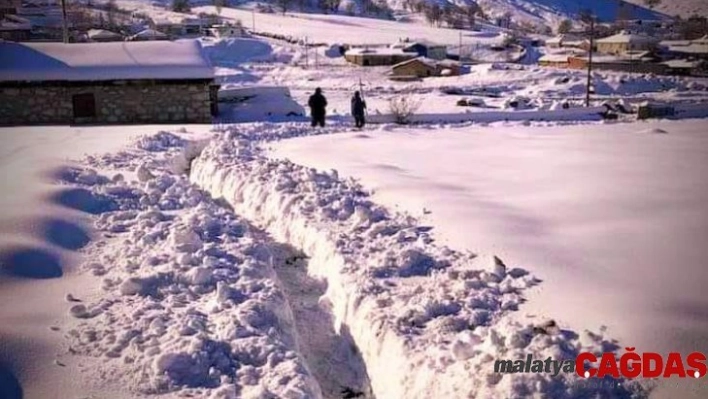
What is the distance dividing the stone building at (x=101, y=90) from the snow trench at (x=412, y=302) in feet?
39.9

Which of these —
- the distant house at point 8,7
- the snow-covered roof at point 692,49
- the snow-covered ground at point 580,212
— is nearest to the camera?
the snow-covered ground at point 580,212

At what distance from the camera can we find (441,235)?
6.84 meters

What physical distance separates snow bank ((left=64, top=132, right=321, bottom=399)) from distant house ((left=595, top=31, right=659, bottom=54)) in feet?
238

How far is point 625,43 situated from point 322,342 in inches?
3036

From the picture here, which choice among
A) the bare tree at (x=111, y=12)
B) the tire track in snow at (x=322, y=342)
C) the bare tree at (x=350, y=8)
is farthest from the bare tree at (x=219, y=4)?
the tire track in snow at (x=322, y=342)

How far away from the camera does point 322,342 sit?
5859 mm

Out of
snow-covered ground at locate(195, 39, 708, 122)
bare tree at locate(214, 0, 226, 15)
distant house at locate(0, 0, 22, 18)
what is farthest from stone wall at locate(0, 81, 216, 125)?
bare tree at locate(214, 0, 226, 15)

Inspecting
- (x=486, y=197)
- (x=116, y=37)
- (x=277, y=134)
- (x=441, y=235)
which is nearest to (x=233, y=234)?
(x=441, y=235)

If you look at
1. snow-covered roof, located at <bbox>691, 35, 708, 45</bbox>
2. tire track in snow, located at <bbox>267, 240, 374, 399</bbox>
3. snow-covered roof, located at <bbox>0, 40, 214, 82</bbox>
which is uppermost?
snow-covered roof, located at <bbox>691, 35, 708, 45</bbox>

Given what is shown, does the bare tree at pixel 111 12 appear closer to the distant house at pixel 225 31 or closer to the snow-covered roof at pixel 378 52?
the distant house at pixel 225 31

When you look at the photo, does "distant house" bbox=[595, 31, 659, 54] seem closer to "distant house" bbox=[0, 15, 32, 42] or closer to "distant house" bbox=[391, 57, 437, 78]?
"distant house" bbox=[391, 57, 437, 78]

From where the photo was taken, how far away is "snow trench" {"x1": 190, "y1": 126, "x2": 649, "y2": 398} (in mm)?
4168

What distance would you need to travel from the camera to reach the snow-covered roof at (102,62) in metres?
19.9

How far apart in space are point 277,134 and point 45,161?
22.9ft
